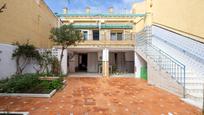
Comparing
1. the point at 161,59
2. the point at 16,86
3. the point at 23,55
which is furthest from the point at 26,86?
the point at 161,59

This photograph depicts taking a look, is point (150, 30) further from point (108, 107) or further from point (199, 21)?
point (108, 107)

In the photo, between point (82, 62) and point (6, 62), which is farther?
point (82, 62)

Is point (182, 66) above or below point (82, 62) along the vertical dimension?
above

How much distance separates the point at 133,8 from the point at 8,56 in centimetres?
1629

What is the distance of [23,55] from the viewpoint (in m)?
12.1

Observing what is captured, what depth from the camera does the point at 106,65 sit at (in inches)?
669

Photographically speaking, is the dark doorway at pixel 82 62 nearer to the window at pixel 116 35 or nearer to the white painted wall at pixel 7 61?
the window at pixel 116 35

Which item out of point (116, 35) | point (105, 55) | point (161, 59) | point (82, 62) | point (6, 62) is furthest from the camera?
point (82, 62)

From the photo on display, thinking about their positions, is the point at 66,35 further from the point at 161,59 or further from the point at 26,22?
the point at 161,59

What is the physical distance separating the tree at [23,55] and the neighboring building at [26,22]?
52cm

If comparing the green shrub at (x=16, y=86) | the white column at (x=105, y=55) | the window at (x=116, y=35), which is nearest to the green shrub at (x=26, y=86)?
the green shrub at (x=16, y=86)

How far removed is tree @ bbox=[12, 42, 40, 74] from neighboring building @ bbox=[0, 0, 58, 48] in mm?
519

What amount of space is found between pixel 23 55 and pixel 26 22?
2331 millimetres

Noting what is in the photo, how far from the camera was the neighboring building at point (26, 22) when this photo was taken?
10261mm
